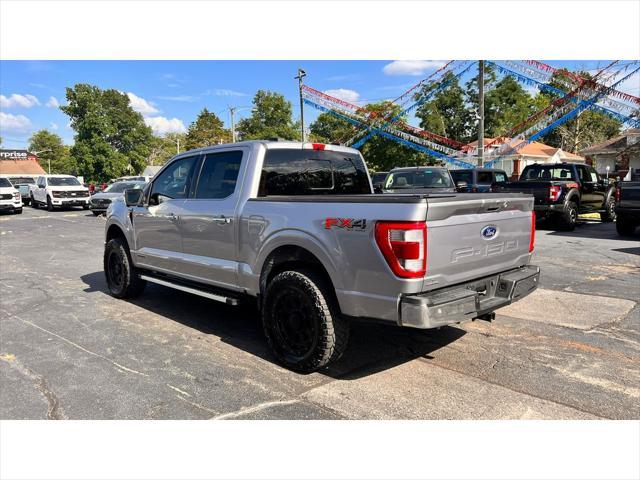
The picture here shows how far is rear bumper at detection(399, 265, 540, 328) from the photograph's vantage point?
3.28 meters

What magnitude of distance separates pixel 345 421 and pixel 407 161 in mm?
41528

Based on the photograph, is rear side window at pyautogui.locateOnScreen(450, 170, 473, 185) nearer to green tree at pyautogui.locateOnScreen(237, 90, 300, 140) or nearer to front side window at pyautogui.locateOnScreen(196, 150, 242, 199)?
front side window at pyautogui.locateOnScreen(196, 150, 242, 199)

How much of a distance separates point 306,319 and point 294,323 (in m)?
0.15

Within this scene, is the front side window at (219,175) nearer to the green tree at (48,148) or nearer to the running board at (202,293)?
the running board at (202,293)

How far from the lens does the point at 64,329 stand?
533cm

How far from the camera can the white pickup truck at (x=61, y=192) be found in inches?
989

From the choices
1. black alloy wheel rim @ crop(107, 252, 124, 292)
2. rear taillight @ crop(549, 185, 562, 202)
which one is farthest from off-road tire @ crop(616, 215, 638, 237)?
black alloy wheel rim @ crop(107, 252, 124, 292)

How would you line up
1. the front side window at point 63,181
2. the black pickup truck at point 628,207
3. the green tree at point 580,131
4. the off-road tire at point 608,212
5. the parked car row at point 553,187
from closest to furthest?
the black pickup truck at point 628,207, the parked car row at point 553,187, the off-road tire at point 608,212, the front side window at point 63,181, the green tree at point 580,131

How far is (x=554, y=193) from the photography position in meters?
13.0

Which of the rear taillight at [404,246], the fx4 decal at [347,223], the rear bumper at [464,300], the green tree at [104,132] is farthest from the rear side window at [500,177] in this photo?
the green tree at [104,132]

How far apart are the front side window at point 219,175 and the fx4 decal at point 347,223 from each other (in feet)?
4.62

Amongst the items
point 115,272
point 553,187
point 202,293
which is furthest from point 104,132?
point 202,293

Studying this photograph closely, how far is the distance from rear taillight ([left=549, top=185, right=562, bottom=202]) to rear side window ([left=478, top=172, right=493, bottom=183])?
12.8ft

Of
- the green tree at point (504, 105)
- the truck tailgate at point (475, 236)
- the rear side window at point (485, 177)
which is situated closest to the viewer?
the truck tailgate at point (475, 236)
